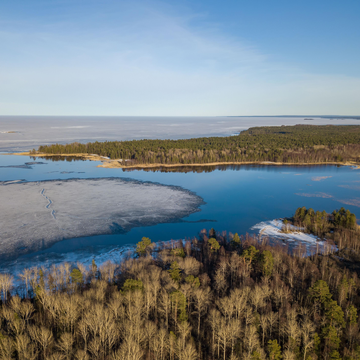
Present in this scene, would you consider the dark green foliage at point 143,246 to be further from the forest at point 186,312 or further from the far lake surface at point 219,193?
the far lake surface at point 219,193

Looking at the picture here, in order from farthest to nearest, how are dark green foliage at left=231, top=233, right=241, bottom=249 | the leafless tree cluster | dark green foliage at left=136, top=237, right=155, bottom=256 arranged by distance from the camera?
dark green foliage at left=231, top=233, right=241, bottom=249
dark green foliage at left=136, top=237, right=155, bottom=256
the leafless tree cluster

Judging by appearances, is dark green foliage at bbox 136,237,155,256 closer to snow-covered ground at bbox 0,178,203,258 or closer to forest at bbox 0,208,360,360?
forest at bbox 0,208,360,360

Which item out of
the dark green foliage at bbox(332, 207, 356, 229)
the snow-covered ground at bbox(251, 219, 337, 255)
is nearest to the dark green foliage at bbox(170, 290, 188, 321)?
the snow-covered ground at bbox(251, 219, 337, 255)

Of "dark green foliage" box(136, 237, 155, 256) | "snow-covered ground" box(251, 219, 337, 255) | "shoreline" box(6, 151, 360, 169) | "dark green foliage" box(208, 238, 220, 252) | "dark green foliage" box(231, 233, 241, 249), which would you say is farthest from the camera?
"shoreline" box(6, 151, 360, 169)

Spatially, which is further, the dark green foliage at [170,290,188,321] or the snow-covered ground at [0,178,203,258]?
the snow-covered ground at [0,178,203,258]

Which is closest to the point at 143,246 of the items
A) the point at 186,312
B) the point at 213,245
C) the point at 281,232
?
the point at 213,245

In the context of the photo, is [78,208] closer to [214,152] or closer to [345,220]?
[345,220]

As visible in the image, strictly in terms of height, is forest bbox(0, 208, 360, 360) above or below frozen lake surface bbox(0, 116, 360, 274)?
below

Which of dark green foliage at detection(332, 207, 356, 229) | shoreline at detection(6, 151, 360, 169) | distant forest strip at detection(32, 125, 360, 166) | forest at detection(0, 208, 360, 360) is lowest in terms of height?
forest at detection(0, 208, 360, 360)
